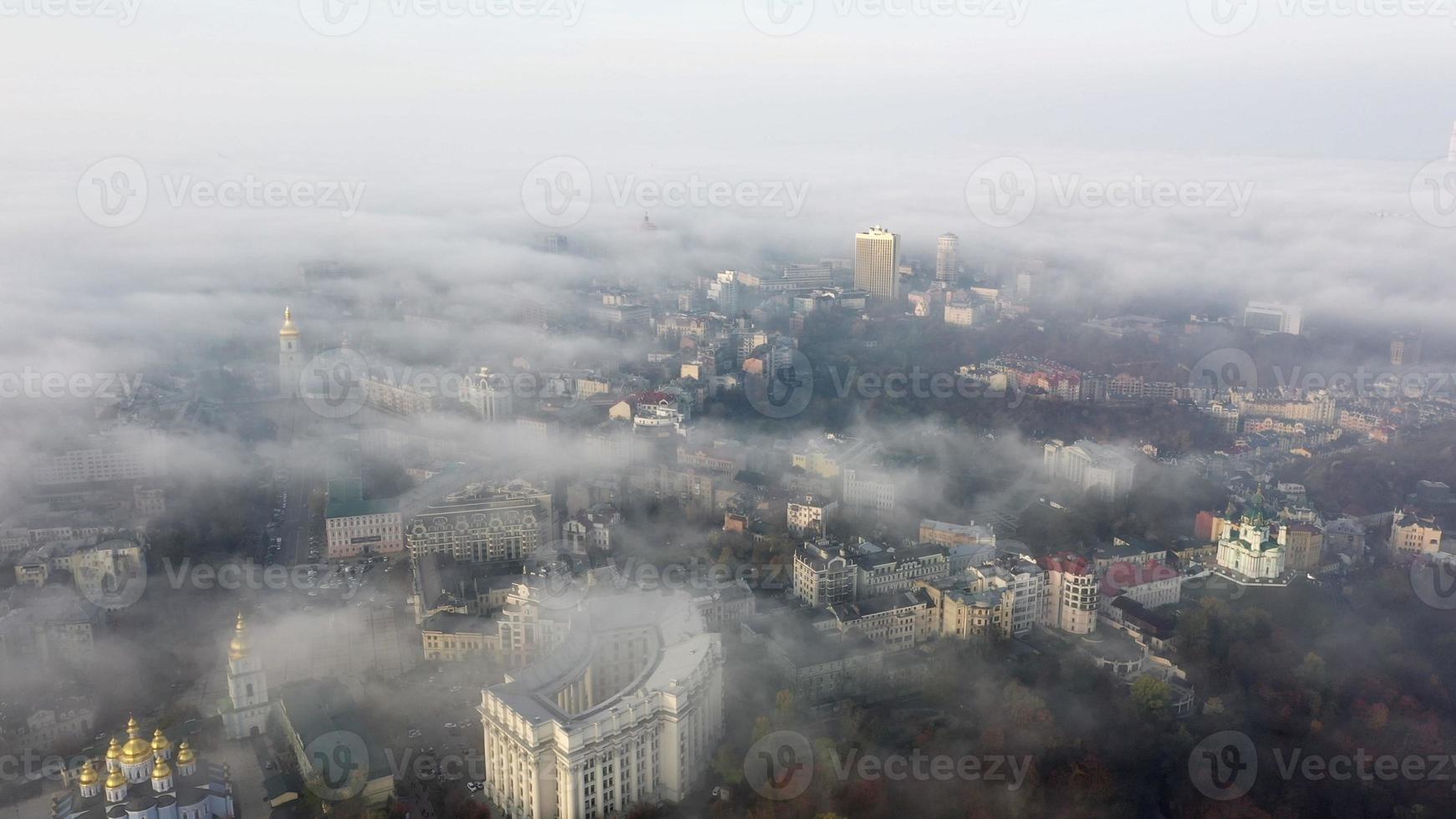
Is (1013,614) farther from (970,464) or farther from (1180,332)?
(1180,332)

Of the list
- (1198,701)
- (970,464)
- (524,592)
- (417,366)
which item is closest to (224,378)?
(417,366)

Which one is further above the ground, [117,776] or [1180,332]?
[1180,332]

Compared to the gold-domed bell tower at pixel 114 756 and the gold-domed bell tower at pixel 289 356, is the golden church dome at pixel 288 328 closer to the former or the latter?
the gold-domed bell tower at pixel 289 356

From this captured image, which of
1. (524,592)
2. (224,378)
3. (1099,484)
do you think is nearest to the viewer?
(524,592)

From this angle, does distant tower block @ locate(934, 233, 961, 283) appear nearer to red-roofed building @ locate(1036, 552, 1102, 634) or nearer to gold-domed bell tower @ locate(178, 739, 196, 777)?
red-roofed building @ locate(1036, 552, 1102, 634)

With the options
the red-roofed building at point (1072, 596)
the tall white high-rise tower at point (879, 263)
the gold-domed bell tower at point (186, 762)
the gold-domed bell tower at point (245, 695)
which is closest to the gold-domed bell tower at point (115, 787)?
the gold-domed bell tower at point (186, 762)

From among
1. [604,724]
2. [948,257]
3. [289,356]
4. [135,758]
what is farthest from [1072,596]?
[948,257]
